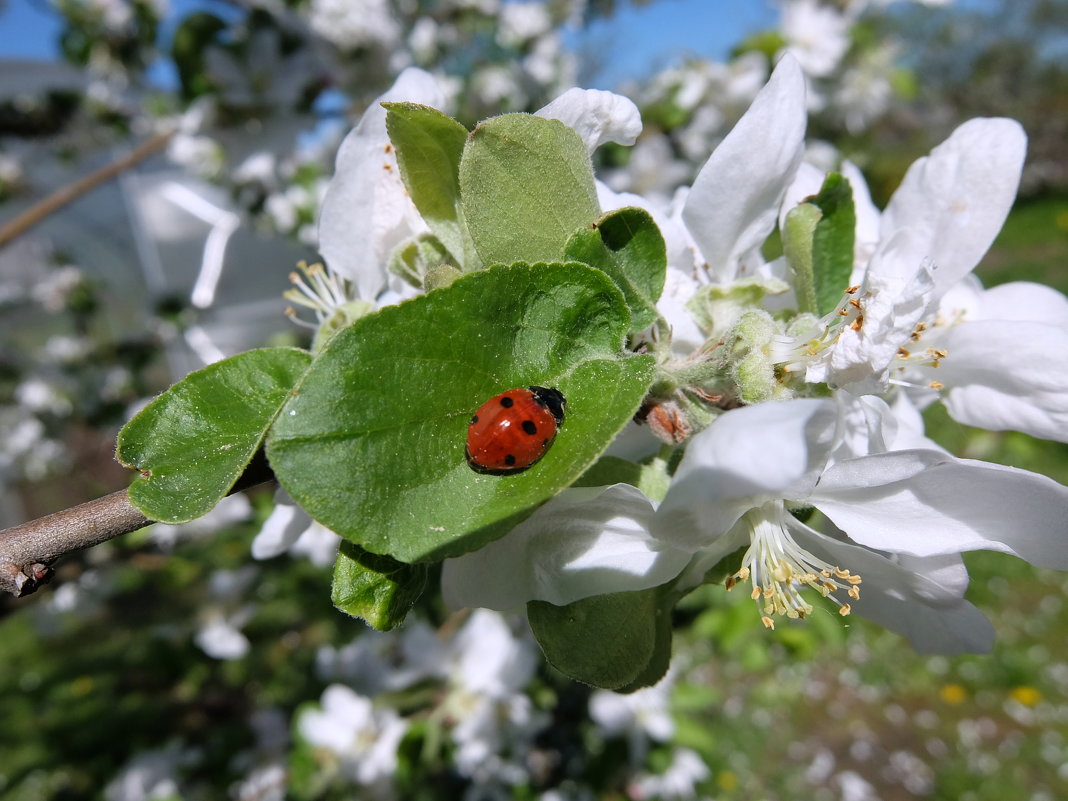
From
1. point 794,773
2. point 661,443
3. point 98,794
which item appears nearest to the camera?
point 661,443

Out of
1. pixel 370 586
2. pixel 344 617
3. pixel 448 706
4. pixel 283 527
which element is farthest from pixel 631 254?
pixel 344 617

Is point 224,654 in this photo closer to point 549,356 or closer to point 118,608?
point 549,356

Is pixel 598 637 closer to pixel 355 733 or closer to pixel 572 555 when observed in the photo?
pixel 572 555

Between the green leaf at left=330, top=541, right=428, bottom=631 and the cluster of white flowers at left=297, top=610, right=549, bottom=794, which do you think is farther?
the cluster of white flowers at left=297, top=610, right=549, bottom=794

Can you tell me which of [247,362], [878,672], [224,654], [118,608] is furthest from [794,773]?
[118,608]

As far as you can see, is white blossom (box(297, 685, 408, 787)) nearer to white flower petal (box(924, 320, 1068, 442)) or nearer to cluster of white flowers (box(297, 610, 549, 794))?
cluster of white flowers (box(297, 610, 549, 794))

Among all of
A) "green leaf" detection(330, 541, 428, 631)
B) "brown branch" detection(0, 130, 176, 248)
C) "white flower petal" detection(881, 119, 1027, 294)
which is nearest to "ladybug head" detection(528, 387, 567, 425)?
"green leaf" detection(330, 541, 428, 631)
